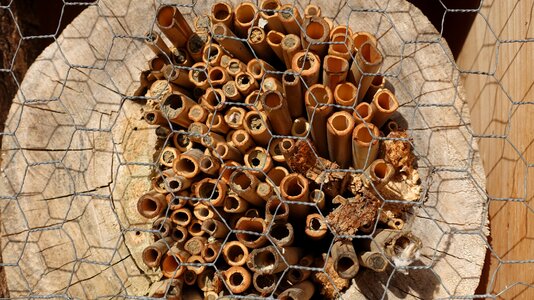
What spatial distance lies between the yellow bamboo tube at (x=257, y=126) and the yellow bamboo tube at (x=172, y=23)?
0.21 m

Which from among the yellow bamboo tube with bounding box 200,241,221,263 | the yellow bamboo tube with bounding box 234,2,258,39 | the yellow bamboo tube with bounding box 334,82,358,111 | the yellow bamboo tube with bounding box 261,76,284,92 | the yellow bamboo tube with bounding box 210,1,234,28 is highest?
the yellow bamboo tube with bounding box 210,1,234,28

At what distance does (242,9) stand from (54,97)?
43cm

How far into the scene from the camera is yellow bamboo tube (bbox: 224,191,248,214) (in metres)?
1.06

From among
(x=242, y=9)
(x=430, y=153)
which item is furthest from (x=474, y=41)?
(x=242, y=9)

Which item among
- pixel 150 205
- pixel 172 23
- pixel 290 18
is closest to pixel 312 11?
pixel 290 18

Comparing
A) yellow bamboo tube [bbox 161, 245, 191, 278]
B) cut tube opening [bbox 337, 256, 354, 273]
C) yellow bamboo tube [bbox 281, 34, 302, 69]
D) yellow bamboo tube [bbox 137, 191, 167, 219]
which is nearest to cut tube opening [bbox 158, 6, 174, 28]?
yellow bamboo tube [bbox 281, 34, 302, 69]

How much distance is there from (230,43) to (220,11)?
77mm

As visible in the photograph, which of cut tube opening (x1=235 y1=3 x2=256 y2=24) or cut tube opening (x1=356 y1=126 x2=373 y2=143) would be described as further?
cut tube opening (x1=235 y1=3 x2=256 y2=24)

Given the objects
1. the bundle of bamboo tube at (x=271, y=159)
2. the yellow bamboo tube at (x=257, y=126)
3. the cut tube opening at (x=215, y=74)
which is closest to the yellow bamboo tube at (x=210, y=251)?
the bundle of bamboo tube at (x=271, y=159)

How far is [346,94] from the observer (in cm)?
106

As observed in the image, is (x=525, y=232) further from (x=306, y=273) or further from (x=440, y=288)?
(x=306, y=273)

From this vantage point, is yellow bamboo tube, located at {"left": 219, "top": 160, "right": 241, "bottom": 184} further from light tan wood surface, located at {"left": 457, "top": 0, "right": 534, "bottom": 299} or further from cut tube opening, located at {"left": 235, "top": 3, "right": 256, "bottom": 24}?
light tan wood surface, located at {"left": 457, "top": 0, "right": 534, "bottom": 299}

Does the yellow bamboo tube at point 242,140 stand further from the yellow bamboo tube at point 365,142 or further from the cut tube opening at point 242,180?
the yellow bamboo tube at point 365,142

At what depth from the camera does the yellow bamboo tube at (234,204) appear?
1.06 m
